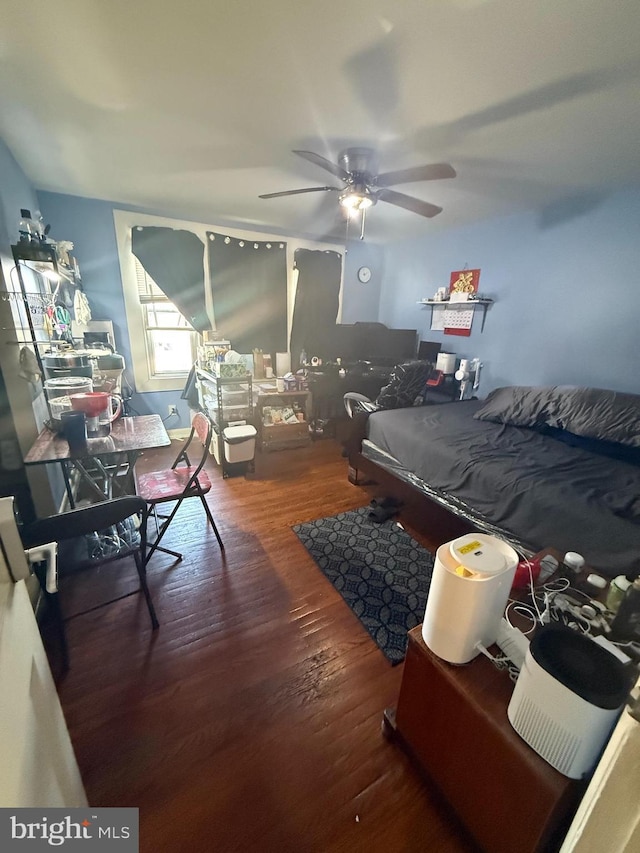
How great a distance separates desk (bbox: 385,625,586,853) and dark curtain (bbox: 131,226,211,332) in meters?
3.74

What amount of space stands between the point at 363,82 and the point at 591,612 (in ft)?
7.47

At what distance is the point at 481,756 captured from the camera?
3.00 ft

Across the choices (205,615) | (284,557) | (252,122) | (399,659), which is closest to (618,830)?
(399,659)

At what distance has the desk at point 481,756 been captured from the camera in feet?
2.55

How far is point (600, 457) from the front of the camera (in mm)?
2248

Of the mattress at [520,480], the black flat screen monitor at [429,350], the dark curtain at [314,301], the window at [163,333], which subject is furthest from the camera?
the dark curtain at [314,301]

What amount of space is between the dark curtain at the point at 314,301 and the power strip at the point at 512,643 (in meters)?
3.86

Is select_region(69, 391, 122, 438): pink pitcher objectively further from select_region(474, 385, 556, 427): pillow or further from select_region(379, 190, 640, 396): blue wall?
select_region(379, 190, 640, 396): blue wall

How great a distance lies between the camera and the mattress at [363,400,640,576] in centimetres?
154

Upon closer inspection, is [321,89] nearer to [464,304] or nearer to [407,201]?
[407,201]

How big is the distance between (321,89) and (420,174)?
69 centimetres

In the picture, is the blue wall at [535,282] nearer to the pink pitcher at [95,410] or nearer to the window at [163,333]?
the window at [163,333]

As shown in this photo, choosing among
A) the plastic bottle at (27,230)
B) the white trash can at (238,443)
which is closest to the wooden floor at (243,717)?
the white trash can at (238,443)

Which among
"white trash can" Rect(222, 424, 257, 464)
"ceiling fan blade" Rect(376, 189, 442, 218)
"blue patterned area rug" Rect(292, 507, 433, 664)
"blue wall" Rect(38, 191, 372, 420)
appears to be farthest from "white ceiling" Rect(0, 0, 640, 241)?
"blue patterned area rug" Rect(292, 507, 433, 664)
